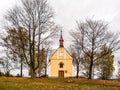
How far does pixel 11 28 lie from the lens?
44781 millimetres

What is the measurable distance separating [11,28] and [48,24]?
20.3ft

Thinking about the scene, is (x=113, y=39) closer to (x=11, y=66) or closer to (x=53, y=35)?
(x=53, y=35)

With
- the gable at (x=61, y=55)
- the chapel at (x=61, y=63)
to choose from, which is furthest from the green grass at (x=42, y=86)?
the gable at (x=61, y=55)

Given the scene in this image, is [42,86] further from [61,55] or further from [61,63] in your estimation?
[61,55]

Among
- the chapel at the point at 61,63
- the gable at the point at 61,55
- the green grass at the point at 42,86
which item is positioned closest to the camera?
the green grass at the point at 42,86

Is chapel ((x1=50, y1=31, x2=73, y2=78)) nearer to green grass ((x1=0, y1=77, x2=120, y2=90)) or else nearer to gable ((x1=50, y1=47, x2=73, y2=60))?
gable ((x1=50, y1=47, x2=73, y2=60))

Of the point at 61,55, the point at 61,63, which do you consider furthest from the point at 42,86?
the point at 61,55

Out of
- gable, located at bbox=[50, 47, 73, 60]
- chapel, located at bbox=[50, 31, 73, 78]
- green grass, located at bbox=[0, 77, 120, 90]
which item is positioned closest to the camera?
green grass, located at bbox=[0, 77, 120, 90]

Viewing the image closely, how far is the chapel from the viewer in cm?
6725

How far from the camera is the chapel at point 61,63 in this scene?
221ft

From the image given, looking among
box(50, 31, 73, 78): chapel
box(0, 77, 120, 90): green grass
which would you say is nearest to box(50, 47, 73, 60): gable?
box(50, 31, 73, 78): chapel

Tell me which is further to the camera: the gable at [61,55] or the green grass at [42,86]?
the gable at [61,55]

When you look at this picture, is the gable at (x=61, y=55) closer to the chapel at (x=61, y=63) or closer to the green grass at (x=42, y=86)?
the chapel at (x=61, y=63)

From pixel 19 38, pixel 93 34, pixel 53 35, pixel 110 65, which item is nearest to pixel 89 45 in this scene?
pixel 93 34
